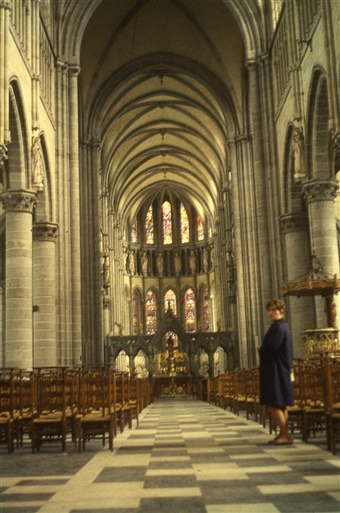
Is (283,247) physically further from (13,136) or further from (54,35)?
(54,35)

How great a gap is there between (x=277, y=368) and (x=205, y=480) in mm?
1694

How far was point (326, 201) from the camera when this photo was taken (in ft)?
67.1

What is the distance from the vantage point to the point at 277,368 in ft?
25.0

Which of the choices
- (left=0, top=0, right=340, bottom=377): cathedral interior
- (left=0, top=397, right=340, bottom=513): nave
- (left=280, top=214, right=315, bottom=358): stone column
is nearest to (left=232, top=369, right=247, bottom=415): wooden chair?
(left=0, top=0, right=340, bottom=377): cathedral interior

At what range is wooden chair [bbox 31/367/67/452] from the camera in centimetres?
965

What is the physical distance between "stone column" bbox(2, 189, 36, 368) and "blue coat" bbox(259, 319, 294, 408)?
1242cm

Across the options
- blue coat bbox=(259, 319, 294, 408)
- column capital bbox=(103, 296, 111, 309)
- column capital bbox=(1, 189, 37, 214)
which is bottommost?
blue coat bbox=(259, 319, 294, 408)

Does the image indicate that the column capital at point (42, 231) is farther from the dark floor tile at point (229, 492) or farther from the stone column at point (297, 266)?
the dark floor tile at point (229, 492)

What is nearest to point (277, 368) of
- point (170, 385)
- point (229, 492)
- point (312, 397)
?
point (229, 492)

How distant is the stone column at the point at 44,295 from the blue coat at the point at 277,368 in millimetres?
15709

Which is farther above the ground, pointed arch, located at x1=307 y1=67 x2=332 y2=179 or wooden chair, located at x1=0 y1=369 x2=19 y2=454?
pointed arch, located at x1=307 y1=67 x2=332 y2=179

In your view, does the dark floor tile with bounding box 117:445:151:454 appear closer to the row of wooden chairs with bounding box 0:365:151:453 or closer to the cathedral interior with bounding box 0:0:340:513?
the cathedral interior with bounding box 0:0:340:513

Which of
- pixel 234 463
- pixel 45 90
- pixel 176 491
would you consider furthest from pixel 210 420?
pixel 45 90

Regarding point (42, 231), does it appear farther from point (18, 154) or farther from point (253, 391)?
point (253, 391)
